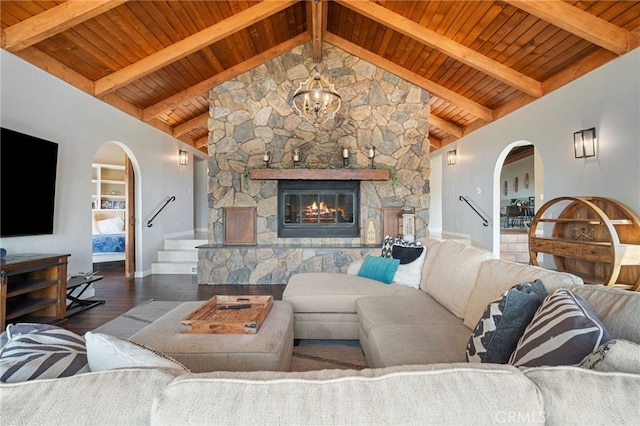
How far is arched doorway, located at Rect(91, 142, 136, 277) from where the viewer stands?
565 centimetres

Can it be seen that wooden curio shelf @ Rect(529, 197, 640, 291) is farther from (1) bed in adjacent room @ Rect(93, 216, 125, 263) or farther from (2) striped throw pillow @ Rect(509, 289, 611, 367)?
(1) bed in adjacent room @ Rect(93, 216, 125, 263)

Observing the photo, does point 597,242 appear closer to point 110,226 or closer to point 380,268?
→ point 380,268

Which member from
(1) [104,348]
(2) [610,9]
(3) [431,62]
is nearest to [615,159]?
(2) [610,9]

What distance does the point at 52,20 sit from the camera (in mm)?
3068

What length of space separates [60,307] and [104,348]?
334 cm

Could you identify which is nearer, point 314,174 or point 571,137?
point 571,137

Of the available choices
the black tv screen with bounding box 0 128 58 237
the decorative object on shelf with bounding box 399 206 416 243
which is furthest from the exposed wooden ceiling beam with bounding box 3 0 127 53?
the decorative object on shelf with bounding box 399 206 416 243

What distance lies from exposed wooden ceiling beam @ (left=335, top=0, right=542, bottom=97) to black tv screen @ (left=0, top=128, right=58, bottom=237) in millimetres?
3813

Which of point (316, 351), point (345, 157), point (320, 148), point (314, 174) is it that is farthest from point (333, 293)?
point (320, 148)

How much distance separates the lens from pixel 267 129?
549 cm

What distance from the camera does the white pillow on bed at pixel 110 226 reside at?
23.6ft

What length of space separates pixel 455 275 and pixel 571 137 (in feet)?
9.57

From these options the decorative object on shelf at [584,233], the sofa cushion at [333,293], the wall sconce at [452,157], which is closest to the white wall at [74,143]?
the sofa cushion at [333,293]

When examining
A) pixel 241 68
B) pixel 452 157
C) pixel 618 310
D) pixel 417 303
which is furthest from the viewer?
pixel 452 157
